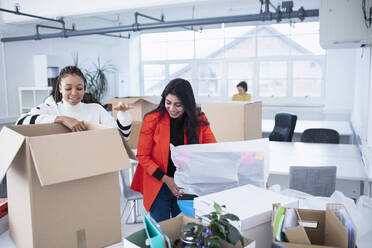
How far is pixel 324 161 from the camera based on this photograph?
10.4 feet

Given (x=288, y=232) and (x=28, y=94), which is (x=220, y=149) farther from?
(x=28, y=94)

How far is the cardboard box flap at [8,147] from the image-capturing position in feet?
3.34

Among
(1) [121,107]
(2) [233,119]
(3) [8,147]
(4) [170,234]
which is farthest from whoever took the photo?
(2) [233,119]

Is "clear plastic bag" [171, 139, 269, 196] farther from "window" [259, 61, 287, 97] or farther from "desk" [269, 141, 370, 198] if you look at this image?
"window" [259, 61, 287, 97]

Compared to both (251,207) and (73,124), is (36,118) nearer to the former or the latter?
(73,124)

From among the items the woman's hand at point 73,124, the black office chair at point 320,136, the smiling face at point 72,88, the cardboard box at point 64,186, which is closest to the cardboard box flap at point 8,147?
the cardboard box at point 64,186

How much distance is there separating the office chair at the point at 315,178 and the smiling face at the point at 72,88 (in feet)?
5.31

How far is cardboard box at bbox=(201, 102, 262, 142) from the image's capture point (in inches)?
115

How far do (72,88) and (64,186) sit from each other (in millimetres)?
897

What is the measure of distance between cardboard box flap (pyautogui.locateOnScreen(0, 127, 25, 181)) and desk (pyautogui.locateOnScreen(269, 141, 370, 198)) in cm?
219

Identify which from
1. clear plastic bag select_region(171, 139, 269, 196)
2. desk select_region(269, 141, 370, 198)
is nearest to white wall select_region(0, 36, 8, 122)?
desk select_region(269, 141, 370, 198)

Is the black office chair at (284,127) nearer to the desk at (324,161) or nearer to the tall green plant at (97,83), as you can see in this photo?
the desk at (324,161)

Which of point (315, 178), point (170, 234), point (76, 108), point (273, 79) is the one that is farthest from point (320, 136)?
point (273, 79)

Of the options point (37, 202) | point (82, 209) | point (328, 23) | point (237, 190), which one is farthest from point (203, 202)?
point (328, 23)
